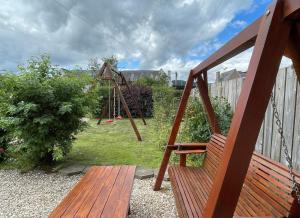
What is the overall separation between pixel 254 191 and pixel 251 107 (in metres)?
1.19

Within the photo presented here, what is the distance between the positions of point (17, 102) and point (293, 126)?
4431 mm

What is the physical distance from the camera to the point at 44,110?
4.42 m

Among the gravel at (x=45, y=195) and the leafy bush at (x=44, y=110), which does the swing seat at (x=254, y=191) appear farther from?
the leafy bush at (x=44, y=110)

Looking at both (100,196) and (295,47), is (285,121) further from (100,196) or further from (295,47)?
(100,196)

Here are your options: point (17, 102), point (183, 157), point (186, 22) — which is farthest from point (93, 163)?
point (186, 22)

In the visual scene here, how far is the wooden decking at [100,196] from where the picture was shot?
201 cm

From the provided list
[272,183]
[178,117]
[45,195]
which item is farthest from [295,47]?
[45,195]

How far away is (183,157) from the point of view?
3.43 meters

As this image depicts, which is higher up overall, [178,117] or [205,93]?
[205,93]

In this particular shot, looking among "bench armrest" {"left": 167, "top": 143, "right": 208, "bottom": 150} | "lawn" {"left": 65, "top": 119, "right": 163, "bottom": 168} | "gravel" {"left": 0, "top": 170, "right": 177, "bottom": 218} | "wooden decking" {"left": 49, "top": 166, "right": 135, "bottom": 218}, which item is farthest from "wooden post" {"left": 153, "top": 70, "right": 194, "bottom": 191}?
"lawn" {"left": 65, "top": 119, "right": 163, "bottom": 168}

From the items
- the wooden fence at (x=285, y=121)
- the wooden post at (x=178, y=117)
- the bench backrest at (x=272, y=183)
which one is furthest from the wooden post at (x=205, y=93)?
the bench backrest at (x=272, y=183)

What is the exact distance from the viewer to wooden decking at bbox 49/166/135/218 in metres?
2.01

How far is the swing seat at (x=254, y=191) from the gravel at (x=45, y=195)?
0.58m

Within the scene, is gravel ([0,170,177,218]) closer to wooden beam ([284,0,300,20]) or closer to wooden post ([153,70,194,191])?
wooden post ([153,70,194,191])
